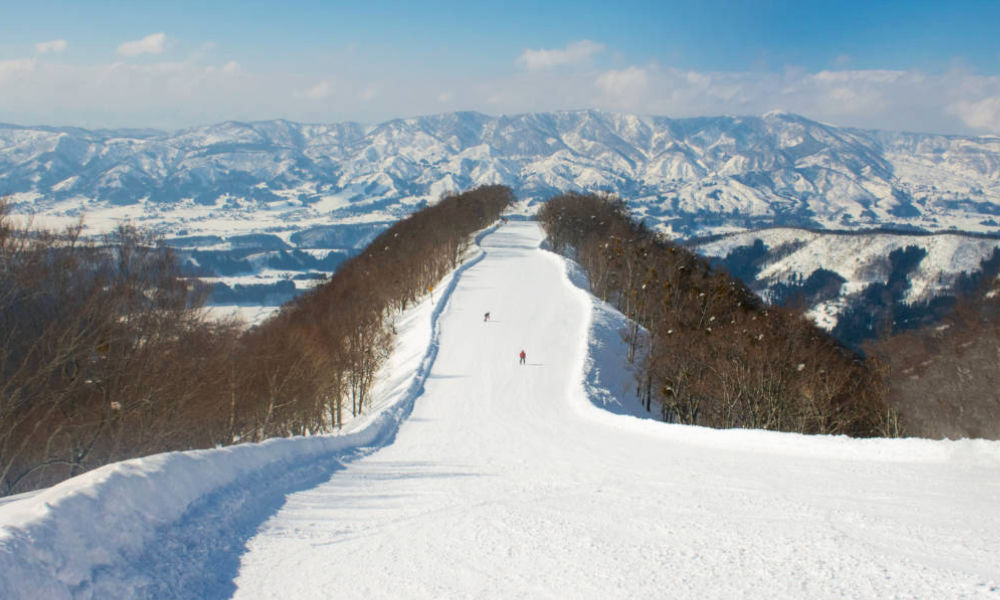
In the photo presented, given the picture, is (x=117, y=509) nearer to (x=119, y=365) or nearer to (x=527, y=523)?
(x=527, y=523)

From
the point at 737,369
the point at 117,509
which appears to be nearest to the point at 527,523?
the point at 117,509

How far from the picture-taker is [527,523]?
10875 mm

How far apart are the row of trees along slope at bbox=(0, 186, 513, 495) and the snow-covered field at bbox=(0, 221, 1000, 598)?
7.93m

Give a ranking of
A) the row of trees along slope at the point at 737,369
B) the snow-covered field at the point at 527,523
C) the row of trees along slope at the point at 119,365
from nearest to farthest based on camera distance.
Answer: the snow-covered field at the point at 527,523 → the row of trees along slope at the point at 119,365 → the row of trees along slope at the point at 737,369

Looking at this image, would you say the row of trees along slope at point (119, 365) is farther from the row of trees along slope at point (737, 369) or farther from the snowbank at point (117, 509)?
the row of trees along slope at point (737, 369)

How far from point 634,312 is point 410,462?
42826 millimetres

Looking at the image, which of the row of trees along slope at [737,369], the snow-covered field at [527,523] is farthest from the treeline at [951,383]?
the snow-covered field at [527,523]

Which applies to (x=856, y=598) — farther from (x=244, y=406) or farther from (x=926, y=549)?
(x=244, y=406)

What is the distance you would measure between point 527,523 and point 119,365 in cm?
1680

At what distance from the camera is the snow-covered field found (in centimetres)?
798

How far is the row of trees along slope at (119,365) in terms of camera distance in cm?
1806

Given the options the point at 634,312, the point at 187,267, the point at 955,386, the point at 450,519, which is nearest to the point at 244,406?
the point at 187,267

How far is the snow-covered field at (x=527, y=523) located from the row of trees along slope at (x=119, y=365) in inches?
312

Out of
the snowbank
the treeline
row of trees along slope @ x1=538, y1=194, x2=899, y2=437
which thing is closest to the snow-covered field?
the snowbank
